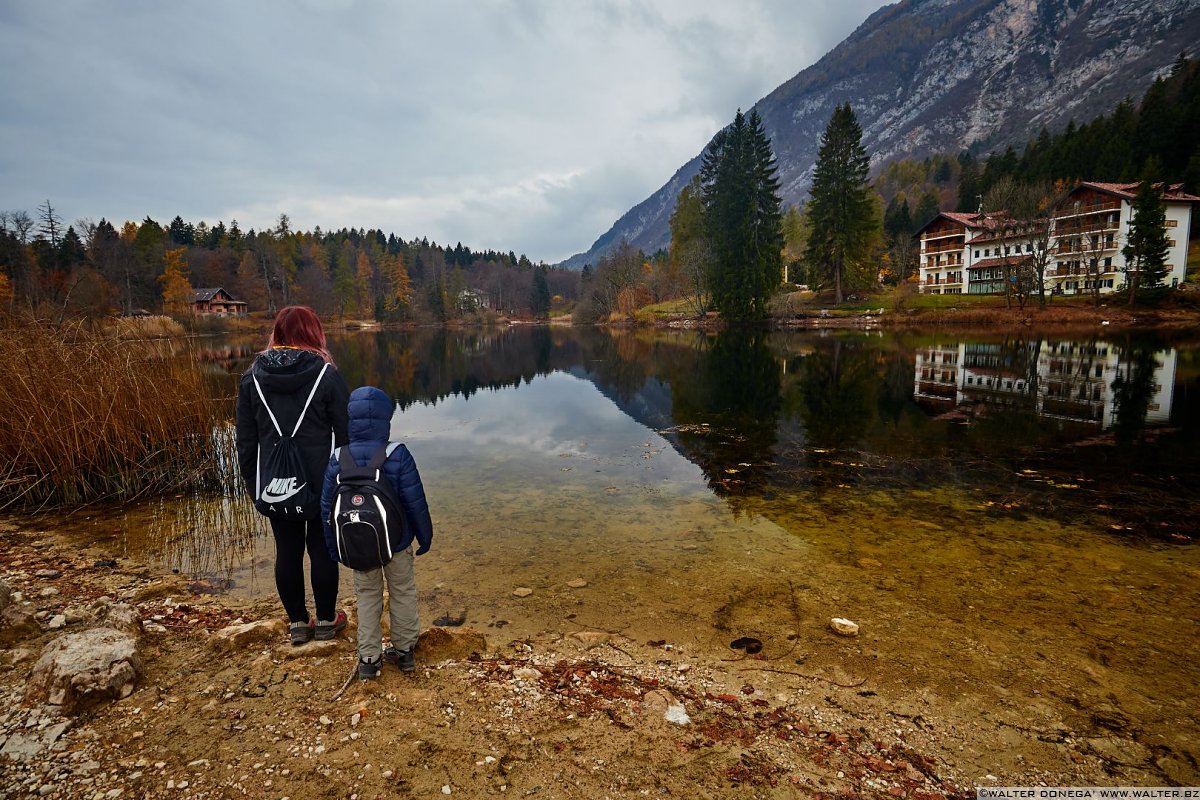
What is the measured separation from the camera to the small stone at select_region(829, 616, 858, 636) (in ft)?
15.7

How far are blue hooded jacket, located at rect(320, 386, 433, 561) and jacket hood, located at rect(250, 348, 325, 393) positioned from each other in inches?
22.7

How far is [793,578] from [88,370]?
10.2 meters

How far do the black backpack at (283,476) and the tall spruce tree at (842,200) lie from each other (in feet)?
221

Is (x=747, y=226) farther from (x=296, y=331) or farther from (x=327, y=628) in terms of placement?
(x=327, y=628)

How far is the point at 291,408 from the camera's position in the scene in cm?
398

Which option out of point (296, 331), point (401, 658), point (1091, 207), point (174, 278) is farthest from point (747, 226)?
point (174, 278)

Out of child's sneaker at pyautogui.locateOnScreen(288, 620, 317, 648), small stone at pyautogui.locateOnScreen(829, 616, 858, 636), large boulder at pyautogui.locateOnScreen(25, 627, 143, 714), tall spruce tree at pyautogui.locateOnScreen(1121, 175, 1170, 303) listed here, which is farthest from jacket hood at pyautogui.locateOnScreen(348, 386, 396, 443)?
tall spruce tree at pyautogui.locateOnScreen(1121, 175, 1170, 303)

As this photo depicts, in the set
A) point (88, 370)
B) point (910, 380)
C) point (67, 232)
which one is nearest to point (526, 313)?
point (67, 232)

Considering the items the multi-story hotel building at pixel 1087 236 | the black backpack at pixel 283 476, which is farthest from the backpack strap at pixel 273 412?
the multi-story hotel building at pixel 1087 236

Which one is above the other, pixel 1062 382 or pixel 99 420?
pixel 99 420

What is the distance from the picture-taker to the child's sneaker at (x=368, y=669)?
12.1 ft

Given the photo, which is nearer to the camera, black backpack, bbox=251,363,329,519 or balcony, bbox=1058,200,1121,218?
black backpack, bbox=251,363,329,519

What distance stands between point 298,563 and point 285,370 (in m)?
1.55

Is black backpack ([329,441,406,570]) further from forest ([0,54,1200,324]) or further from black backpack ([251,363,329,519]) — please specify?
forest ([0,54,1200,324])
